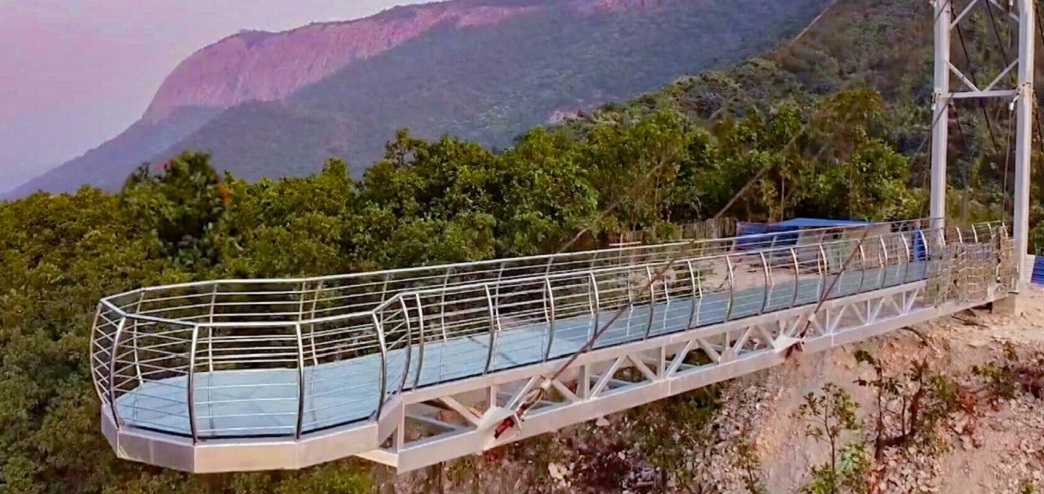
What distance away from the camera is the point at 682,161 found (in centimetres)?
1553

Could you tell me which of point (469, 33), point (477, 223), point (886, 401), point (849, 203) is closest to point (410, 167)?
point (477, 223)

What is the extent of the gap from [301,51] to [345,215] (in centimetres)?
2256

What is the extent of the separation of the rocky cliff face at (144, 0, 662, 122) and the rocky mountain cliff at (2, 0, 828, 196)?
0.21 ft

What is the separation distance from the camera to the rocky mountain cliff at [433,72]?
2155 cm

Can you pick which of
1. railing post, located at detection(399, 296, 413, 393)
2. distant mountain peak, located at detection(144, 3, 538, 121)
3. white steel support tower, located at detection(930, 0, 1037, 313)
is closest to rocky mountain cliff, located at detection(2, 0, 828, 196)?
distant mountain peak, located at detection(144, 3, 538, 121)

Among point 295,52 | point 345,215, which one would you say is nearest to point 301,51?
point 295,52

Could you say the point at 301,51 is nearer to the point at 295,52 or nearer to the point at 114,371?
the point at 295,52

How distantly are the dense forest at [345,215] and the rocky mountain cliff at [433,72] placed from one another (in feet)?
23.9

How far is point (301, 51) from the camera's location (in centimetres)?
2997

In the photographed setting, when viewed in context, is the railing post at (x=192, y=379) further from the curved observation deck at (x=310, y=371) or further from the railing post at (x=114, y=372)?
the railing post at (x=114, y=372)

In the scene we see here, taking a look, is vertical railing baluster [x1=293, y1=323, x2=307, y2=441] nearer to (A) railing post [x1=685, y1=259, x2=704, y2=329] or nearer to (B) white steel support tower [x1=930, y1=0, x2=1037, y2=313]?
(A) railing post [x1=685, y1=259, x2=704, y2=329]

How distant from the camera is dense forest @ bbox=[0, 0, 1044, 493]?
7461 mm

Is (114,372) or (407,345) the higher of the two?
(114,372)

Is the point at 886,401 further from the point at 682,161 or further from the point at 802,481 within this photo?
the point at 682,161
